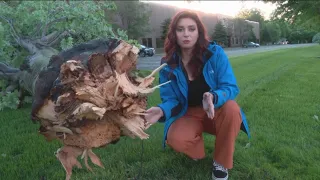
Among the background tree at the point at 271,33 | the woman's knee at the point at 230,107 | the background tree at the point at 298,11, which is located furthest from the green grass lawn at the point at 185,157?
the background tree at the point at 271,33

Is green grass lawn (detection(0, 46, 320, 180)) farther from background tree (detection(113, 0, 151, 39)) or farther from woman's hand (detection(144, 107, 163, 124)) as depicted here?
background tree (detection(113, 0, 151, 39))

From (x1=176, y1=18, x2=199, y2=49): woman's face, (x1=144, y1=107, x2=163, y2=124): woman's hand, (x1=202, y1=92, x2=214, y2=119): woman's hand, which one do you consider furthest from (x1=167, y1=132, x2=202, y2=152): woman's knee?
(x1=176, y1=18, x2=199, y2=49): woman's face

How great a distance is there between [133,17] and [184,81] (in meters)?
34.9

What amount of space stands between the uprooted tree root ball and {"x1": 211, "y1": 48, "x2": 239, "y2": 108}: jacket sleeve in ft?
3.01

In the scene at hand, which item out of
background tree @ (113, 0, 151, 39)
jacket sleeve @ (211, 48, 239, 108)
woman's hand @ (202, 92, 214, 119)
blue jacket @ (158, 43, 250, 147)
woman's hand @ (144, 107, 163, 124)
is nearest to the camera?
woman's hand @ (202, 92, 214, 119)

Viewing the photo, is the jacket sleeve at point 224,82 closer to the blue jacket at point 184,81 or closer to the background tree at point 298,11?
the blue jacket at point 184,81

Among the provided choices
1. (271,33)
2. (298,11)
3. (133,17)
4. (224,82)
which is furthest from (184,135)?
(271,33)

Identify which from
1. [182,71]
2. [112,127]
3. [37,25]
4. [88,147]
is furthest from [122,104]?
[37,25]

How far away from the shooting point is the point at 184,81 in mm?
3230

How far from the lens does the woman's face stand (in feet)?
10.3

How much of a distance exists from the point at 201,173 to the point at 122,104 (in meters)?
1.45

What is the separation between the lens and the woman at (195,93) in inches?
119

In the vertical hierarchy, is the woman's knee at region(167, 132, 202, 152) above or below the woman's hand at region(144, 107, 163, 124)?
below

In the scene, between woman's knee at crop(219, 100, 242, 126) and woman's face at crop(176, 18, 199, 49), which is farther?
woman's face at crop(176, 18, 199, 49)
